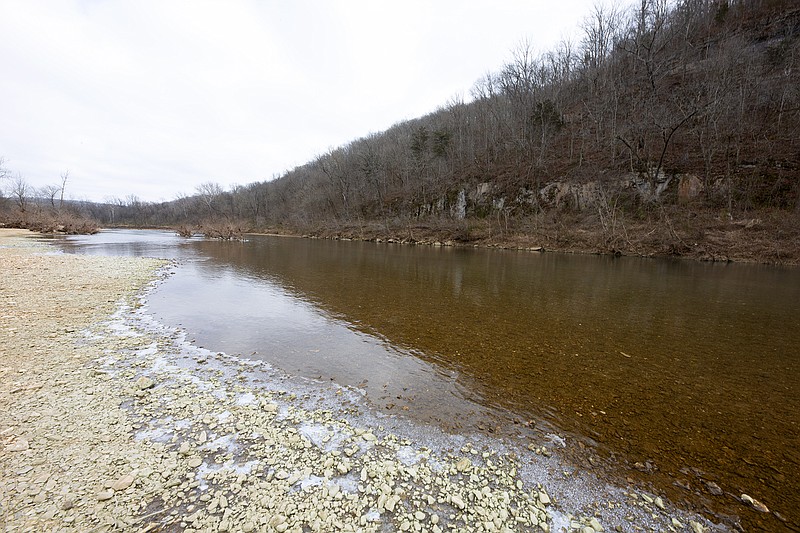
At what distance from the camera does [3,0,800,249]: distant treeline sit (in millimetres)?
31047

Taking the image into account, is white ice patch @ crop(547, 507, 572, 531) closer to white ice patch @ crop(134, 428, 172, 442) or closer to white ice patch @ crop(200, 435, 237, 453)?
white ice patch @ crop(200, 435, 237, 453)

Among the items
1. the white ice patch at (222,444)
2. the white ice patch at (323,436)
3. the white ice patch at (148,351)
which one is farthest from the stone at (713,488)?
the white ice patch at (148,351)

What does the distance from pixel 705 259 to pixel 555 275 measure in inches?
621

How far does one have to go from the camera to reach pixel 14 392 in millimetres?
4250

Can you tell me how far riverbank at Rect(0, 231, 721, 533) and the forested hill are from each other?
29.9 meters

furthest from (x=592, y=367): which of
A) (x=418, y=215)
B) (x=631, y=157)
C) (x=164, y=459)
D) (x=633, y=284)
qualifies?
(x=418, y=215)

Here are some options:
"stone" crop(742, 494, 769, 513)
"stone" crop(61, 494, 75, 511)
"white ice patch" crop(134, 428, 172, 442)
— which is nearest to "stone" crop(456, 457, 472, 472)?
"stone" crop(742, 494, 769, 513)

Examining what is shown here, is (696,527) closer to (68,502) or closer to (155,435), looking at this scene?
(68,502)

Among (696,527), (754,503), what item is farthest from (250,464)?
(754,503)

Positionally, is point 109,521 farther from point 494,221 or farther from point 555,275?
point 494,221

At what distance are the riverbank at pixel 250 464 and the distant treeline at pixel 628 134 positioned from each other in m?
31.6

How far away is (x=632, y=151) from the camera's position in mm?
34656

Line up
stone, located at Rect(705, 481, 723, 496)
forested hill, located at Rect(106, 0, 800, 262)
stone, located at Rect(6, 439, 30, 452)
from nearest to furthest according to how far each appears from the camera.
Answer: stone, located at Rect(705, 481, 723, 496) → stone, located at Rect(6, 439, 30, 452) → forested hill, located at Rect(106, 0, 800, 262)

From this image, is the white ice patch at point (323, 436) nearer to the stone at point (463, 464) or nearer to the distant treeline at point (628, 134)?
the stone at point (463, 464)
